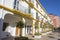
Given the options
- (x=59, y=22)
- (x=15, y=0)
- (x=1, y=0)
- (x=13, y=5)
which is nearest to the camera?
(x=1, y=0)

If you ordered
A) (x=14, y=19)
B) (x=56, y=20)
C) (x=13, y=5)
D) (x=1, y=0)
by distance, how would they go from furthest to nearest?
(x=56, y=20) < (x=14, y=19) < (x=13, y=5) < (x=1, y=0)

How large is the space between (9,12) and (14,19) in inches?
168

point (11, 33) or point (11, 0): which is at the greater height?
point (11, 0)

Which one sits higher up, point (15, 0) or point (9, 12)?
point (15, 0)

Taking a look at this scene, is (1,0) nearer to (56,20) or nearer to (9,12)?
(9,12)

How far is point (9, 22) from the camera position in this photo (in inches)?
626

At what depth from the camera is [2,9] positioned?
36.9 feet

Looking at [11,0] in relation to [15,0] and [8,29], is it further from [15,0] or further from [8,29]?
[8,29]

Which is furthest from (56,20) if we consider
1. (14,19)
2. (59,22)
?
(14,19)

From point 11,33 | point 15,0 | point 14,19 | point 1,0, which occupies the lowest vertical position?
point 11,33

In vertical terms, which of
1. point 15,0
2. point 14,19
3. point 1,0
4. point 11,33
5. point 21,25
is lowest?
point 11,33

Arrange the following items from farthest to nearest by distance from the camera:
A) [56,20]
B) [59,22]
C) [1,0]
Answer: [59,22] → [56,20] → [1,0]

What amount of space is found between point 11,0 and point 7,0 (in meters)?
0.97

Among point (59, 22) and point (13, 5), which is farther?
point (59, 22)
